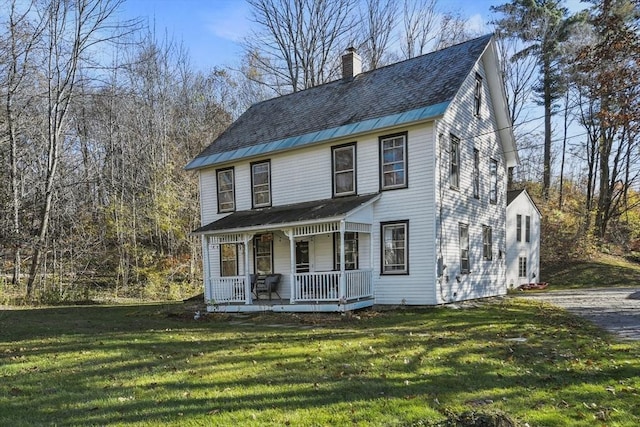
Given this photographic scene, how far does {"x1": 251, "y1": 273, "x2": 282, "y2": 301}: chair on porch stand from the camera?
570 inches

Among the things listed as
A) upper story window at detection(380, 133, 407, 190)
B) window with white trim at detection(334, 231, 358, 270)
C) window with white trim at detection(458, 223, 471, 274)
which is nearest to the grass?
window with white trim at detection(458, 223, 471, 274)

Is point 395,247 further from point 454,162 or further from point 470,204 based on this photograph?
point 470,204

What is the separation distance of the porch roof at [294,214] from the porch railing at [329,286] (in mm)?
1601

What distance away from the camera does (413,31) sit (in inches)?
1164

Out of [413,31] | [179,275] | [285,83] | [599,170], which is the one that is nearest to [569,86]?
[599,170]

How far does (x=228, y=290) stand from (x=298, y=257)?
2.59 metres

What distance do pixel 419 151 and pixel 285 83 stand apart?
59.1 feet

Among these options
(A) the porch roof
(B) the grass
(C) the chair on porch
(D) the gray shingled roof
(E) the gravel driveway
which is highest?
(D) the gray shingled roof

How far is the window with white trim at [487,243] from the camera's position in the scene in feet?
52.3

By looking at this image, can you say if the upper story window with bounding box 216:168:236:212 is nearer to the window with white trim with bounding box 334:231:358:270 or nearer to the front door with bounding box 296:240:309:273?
the front door with bounding box 296:240:309:273

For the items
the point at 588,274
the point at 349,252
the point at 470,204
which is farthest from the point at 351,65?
the point at 588,274

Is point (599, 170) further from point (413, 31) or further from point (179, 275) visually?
point (179, 275)

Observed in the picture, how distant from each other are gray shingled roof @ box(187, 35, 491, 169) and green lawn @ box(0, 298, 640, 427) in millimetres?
6937

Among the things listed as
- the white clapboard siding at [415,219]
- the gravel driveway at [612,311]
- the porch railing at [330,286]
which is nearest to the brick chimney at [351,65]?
the white clapboard siding at [415,219]
